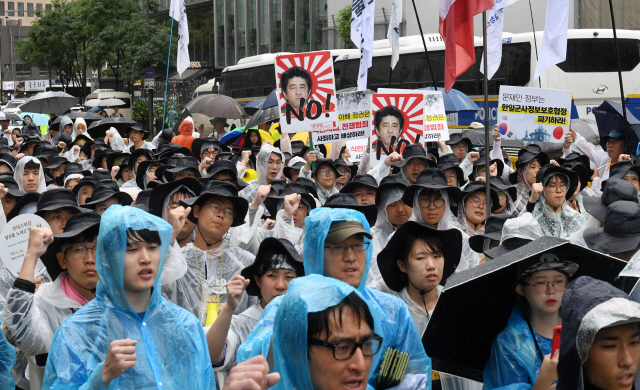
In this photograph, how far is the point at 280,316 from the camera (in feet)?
8.51

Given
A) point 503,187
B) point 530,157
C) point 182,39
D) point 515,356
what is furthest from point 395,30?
point 515,356

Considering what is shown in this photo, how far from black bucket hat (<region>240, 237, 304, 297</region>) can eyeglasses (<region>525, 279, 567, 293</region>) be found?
4.51ft

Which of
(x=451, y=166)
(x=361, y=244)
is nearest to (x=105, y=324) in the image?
(x=361, y=244)

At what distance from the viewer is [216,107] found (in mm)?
17609

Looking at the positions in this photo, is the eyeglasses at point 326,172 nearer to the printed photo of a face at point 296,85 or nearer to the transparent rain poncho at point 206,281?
the printed photo of a face at point 296,85

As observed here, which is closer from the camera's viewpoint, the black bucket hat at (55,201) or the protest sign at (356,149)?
the black bucket hat at (55,201)

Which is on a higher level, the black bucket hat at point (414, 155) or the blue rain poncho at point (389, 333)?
the black bucket hat at point (414, 155)

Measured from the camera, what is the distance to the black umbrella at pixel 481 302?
132 inches

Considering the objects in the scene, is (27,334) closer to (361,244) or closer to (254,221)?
(361,244)

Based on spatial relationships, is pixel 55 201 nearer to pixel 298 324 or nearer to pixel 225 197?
pixel 225 197

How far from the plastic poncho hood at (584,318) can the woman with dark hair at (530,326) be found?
87 centimetres

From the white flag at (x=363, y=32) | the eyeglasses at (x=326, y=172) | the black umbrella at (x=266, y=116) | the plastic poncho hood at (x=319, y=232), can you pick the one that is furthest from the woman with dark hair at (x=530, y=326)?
the black umbrella at (x=266, y=116)

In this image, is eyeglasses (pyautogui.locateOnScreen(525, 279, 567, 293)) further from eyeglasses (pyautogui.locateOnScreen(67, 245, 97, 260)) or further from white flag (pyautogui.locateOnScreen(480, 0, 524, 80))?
white flag (pyautogui.locateOnScreen(480, 0, 524, 80))

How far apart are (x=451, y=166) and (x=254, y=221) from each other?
280cm
